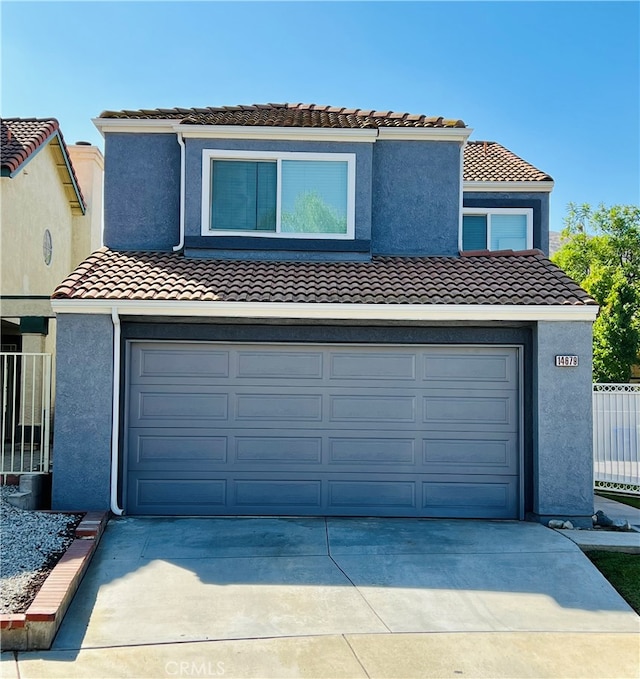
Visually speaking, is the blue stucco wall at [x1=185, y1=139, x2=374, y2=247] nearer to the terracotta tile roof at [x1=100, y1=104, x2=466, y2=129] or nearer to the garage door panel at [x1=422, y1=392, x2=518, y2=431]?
the terracotta tile roof at [x1=100, y1=104, x2=466, y2=129]

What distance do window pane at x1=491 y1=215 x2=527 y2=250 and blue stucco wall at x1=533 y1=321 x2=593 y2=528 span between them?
7.65 metres

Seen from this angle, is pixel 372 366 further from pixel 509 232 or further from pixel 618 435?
pixel 509 232

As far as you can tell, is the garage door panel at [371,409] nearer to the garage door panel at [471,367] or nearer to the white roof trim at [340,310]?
the garage door panel at [471,367]

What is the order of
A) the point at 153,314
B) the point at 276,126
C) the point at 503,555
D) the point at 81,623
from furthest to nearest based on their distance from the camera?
the point at 276,126, the point at 153,314, the point at 503,555, the point at 81,623

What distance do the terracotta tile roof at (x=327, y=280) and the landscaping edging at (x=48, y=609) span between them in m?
3.54

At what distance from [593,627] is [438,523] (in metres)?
3.30

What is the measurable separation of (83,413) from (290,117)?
624 cm

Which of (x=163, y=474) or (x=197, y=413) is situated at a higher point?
(x=197, y=413)

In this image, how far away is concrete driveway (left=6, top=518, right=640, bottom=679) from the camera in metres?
5.21

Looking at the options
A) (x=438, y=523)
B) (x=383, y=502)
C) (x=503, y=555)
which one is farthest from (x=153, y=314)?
(x=503, y=555)

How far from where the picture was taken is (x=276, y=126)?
11.1m

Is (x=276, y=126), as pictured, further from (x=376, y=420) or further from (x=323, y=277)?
(x=376, y=420)

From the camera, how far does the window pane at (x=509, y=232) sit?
16.6m

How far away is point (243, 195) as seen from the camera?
1120cm
